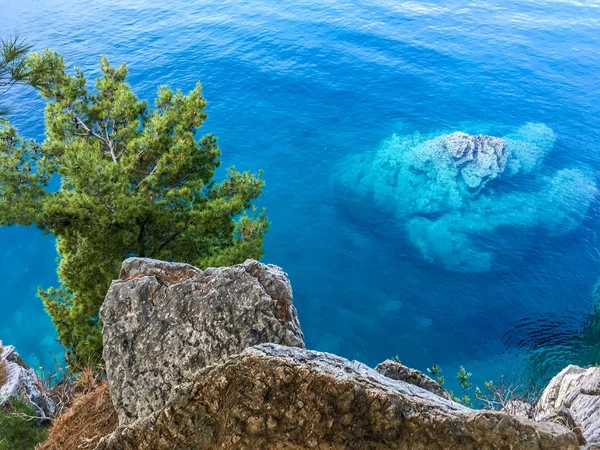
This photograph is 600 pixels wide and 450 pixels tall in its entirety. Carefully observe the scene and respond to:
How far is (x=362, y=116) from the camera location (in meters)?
32.9

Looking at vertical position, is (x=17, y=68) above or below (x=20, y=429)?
above

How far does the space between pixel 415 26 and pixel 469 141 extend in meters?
19.3


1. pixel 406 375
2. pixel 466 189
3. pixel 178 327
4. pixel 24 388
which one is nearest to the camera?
pixel 178 327

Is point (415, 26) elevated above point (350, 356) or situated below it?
above

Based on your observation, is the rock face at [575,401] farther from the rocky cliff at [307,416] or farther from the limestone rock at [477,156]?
the limestone rock at [477,156]

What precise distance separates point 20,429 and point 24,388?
7.02 feet

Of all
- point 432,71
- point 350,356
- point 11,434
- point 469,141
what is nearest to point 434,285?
point 350,356

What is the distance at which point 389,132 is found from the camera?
103ft

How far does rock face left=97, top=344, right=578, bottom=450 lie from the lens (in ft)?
15.5

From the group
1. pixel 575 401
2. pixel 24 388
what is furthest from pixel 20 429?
pixel 575 401

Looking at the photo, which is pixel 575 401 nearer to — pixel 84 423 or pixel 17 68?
pixel 84 423

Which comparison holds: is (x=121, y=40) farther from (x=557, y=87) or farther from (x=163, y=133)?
(x=557, y=87)

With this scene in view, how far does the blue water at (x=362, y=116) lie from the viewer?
69.9 feet

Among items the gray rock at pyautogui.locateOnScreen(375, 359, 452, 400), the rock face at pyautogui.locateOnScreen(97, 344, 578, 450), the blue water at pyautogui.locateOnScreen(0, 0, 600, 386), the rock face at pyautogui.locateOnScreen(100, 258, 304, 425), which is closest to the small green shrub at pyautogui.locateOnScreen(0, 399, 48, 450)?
the rock face at pyautogui.locateOnScreen(100, 258, 304, 425)
